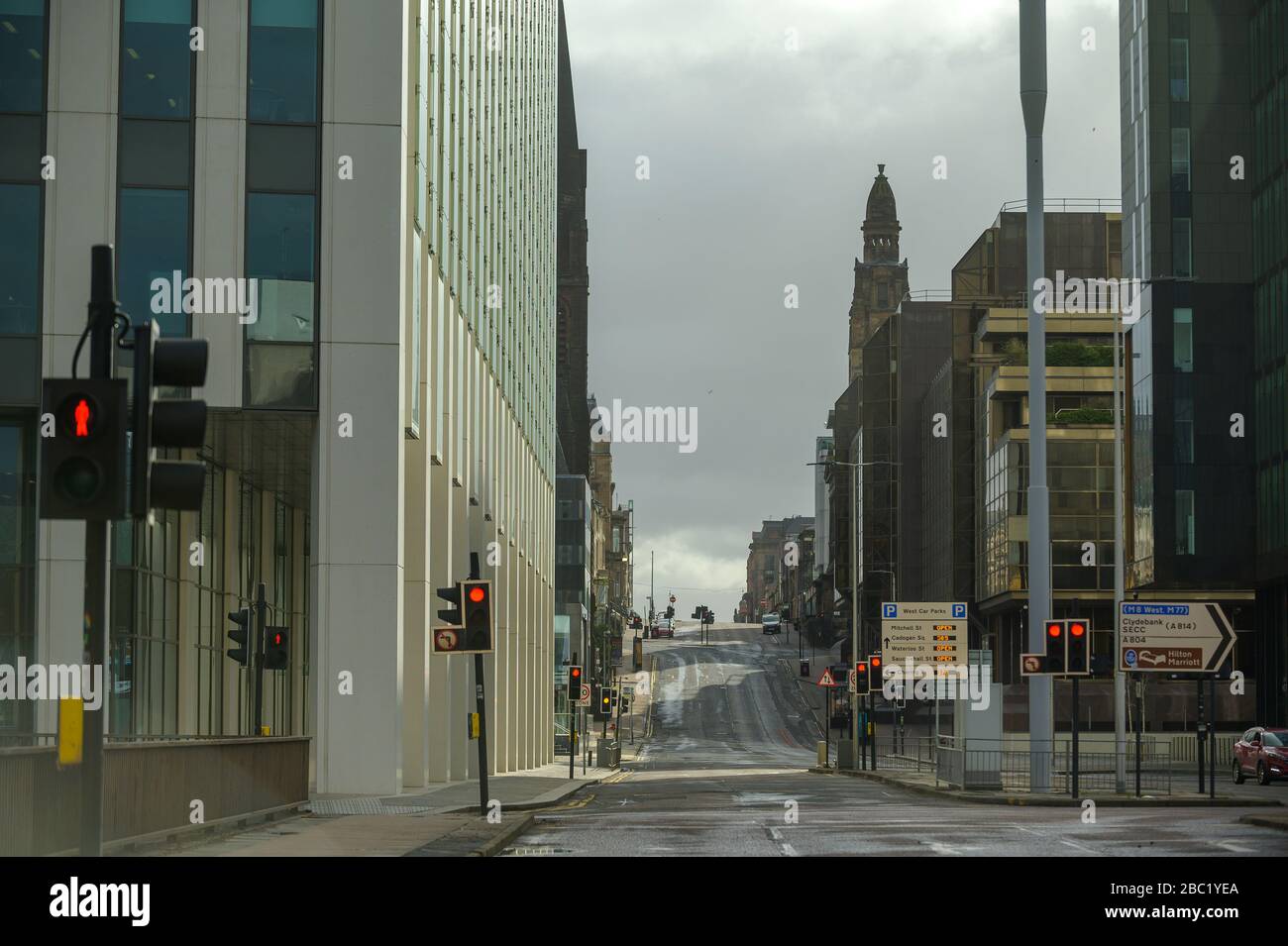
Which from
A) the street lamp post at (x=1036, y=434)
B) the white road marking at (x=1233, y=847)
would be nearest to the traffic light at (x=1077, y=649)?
the street lamp post at (x=1036, y=434)

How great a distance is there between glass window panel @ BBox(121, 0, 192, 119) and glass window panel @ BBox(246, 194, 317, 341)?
2303 mm

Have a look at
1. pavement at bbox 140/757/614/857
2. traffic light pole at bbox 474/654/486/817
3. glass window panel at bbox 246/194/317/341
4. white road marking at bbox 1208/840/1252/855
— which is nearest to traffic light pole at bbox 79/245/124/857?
pavement at bbox 140/757/614/857

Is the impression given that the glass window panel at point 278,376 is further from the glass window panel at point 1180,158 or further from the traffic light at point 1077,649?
the glass window panel at point 1180,158

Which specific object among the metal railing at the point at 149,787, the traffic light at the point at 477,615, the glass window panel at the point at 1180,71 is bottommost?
the metal railing at the point at 149,787

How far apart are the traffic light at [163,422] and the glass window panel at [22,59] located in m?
22.4

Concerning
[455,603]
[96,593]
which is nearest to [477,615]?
[455,603]

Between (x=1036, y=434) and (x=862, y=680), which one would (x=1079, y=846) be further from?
(x=862, y=680)

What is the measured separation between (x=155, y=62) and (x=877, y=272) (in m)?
163

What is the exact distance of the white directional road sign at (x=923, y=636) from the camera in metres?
53.6

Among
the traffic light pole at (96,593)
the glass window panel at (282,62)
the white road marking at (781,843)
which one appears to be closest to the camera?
the traffic light pole at (96,593)

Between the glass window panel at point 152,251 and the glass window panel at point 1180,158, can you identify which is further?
the glass window panel at point 1180,158

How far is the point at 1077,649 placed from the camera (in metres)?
31.0

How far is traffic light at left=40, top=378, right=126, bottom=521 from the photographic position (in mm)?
10250
